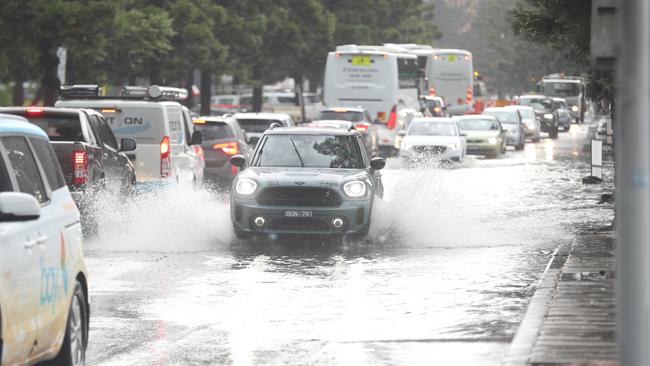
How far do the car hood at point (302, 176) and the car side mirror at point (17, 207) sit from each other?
11596 mm

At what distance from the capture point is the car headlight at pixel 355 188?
1994cm

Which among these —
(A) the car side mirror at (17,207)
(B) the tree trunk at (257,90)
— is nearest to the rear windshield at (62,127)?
(A) the car side mirror at (17,207)

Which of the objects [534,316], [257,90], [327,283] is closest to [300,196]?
[327,283]

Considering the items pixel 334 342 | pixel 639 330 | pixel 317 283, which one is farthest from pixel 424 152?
pixel 639 330

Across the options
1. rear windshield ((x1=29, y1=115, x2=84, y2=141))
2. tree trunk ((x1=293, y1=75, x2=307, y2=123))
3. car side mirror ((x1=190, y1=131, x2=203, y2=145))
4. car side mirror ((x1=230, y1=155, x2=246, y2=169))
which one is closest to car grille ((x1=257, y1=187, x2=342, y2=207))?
car side mirror ((x1=230, y1=155, x2=246, y2=169))

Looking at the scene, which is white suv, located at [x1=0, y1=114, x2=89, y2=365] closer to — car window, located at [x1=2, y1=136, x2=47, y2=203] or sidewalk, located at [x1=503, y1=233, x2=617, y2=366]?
car window, located at [x1=2, y1=136, x2=47, y2=203]

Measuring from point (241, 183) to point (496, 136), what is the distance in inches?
1293

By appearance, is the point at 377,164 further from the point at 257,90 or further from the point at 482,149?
the point at 257,90

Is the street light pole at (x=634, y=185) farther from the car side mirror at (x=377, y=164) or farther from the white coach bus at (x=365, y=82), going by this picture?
the white coach bus at (x=365, y=82)

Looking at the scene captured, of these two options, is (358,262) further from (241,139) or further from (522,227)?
(241,139)

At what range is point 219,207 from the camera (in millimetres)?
24000

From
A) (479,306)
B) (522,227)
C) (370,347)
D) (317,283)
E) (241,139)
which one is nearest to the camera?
(370,347)

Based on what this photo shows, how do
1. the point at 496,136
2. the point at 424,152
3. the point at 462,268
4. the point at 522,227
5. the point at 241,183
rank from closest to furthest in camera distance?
the point at 462,268 < the point at 241,183 < the point at 522,227 < the point at 424,152 < the point at 496,136

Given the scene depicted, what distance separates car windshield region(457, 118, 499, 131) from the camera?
173 feet
